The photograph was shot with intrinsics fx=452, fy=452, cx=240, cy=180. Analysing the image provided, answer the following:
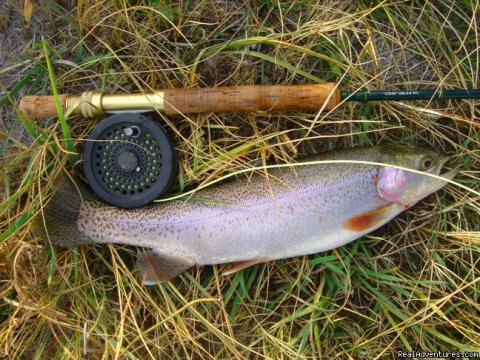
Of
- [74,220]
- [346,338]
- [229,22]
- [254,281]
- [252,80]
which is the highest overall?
[229,22]

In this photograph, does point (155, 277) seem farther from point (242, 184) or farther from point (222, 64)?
point (222, 64)

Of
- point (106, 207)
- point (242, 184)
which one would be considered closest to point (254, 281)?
point (242, 184)

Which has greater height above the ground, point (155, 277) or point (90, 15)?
point (90, 15)

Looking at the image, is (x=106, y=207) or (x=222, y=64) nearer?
(x=106, y=207)

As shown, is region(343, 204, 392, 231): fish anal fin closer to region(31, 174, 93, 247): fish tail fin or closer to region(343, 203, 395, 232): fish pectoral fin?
region(343, 203, 395, 232): fish pectoral fin

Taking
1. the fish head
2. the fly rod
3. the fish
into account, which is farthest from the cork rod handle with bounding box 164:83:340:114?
the fish head

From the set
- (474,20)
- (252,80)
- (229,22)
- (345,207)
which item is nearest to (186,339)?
(345,207)

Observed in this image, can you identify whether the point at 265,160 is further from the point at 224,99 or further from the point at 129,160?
the point at 129,160
